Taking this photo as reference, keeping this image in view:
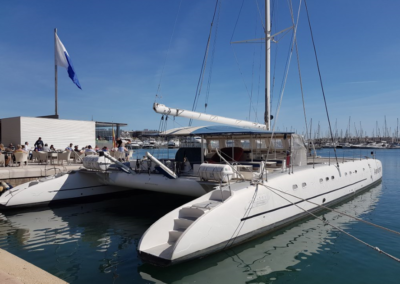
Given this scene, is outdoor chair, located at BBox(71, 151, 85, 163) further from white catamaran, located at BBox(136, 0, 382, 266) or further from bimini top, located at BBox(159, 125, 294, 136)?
bimini top, located at BBox(159, 125, 294, 136)

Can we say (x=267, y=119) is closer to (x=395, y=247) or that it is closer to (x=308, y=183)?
(x=308, y=183)

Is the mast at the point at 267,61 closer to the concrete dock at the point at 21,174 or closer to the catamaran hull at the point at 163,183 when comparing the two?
the catamaran hull at the point at 163,183

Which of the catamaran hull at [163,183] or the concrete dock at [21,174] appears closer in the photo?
the catamaran hull at [163,183]

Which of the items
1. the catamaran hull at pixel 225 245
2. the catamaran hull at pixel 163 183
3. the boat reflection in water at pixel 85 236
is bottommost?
the boat reflection in water at pixel 85 236

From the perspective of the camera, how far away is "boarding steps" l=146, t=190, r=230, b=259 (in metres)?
6.10

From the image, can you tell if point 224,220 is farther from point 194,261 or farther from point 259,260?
point 259,260

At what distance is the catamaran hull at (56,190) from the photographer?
10655mm

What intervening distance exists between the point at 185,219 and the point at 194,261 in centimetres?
86

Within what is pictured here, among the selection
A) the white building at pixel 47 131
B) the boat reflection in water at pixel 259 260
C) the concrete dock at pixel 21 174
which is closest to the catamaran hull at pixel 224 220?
the boat reflection in water at pixel 259 260

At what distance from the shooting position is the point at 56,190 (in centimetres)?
1158

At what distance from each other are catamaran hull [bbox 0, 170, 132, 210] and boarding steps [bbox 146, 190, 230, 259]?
6339 millimetres

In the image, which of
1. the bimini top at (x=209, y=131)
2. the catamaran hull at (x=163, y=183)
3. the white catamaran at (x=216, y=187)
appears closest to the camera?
the white catamaran at (x=216, y=187)

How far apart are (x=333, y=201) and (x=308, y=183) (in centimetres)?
262

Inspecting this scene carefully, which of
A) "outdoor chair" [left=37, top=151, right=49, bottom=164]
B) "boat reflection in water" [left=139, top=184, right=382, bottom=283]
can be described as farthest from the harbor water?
"outdoor chair" [left=37, top=151, right=49, bottom=164]
